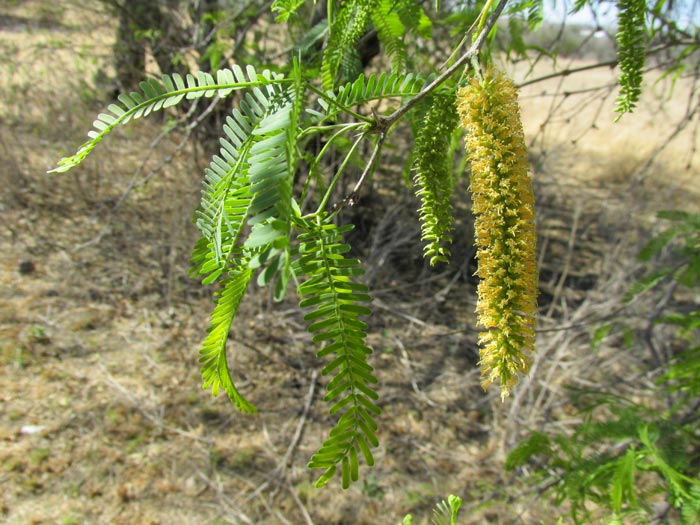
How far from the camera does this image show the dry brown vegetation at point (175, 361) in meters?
3.17

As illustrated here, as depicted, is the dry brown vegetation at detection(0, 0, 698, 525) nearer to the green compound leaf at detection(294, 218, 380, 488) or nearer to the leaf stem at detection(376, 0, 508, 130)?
the leaf stem at detection(376, 0, 508, 130)

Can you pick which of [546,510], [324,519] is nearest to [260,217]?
[324,519]

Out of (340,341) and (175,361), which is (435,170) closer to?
(340,341)

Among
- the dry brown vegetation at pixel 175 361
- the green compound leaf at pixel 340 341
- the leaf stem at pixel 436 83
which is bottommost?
the dry brown vegetation at pixel 175 361

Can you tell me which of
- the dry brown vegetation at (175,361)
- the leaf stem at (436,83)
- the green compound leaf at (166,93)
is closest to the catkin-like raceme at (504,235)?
the leaf stem at (436,83)

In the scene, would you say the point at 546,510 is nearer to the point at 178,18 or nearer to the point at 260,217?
the point at 260,217

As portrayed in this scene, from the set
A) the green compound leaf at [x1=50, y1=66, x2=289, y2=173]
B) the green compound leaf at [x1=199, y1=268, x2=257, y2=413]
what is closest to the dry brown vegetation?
the green compound leaf at [x1=50, y1=66, x2=289, y2=173]

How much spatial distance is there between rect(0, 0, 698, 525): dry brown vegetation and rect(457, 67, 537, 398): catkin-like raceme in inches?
72.3

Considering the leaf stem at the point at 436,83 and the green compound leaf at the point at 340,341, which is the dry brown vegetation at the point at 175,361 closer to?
the leaf stem at the point at 436,83

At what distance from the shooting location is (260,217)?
1.84 ft

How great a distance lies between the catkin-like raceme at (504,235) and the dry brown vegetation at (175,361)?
1836 millimetres

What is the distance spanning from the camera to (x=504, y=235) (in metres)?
0.65

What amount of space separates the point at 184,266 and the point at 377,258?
1876mm

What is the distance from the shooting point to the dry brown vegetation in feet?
10.4
